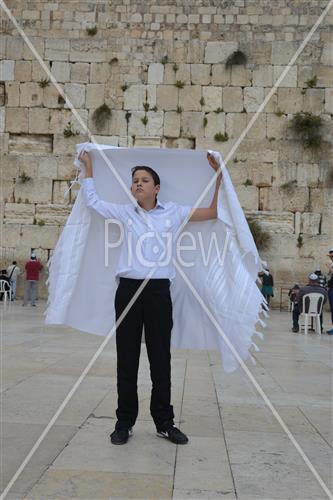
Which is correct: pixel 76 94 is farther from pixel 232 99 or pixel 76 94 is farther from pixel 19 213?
pixel 232 99

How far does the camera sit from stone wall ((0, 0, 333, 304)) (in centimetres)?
1548

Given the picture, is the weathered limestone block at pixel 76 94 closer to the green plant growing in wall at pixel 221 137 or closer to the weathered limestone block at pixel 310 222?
the green plant growing in wall at pixel 221 137

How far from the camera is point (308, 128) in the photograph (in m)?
15.4

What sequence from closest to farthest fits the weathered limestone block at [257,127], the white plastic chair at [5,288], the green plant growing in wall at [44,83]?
the white plastic chair at [5,288], the weathered limestone block at [257,127], the green plant growing in wall at [44,83]

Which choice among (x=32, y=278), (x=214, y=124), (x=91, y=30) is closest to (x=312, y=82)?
(x=214, y=124)

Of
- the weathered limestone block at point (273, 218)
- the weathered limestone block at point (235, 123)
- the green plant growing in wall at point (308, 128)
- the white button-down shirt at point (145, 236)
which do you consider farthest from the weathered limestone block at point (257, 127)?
the white button-down shirt at point (145, 236)

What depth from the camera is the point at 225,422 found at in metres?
4.02

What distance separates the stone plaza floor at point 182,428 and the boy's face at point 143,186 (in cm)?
148

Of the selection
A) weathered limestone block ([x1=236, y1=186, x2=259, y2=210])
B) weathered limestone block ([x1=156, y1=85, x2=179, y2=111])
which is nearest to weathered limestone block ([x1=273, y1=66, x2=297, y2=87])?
weathered limestone block ([x1=156, y1=85, x2=179, y2=111])

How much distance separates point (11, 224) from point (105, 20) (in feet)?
20.0

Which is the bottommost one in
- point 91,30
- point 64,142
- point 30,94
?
point 64,142

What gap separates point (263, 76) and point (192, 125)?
7.61 ft

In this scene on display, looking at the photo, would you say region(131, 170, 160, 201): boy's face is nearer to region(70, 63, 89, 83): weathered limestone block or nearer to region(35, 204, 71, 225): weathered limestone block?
region(35, 204, 71, 225): weathered limestone block

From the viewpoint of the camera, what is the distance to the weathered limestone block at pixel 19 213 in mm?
15750
